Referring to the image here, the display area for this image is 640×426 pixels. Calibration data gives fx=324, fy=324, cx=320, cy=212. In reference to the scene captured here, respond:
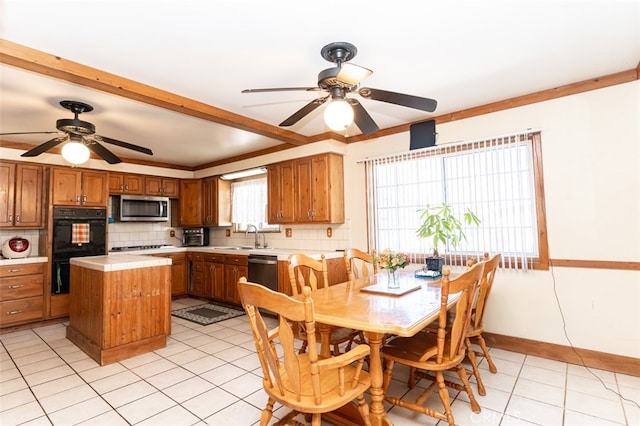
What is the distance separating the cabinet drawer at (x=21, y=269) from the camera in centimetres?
402

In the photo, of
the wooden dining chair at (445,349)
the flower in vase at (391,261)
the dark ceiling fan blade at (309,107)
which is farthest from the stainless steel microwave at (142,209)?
the wooden dining chair at (445,349)

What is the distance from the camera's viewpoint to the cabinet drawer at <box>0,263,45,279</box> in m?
4.02

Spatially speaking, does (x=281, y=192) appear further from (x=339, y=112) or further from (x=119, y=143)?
(x=339, y=112)

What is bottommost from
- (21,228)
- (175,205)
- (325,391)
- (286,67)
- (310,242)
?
(325,391)

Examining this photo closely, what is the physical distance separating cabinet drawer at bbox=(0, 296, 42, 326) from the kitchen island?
1209 millimetres

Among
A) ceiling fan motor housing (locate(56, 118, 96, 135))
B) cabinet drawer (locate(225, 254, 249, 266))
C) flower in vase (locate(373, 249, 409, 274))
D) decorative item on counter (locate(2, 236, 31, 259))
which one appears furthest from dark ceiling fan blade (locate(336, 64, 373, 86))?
decorative item on counter (locate(2, 236, 31, 259))

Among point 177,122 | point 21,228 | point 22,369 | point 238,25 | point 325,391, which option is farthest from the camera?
point 21,228

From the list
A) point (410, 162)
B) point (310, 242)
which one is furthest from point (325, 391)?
point (310, 242)

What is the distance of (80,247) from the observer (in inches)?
179

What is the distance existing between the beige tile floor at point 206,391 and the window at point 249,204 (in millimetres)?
2470

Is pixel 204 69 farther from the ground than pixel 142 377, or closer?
farther from the ground

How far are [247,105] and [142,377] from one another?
2.60m

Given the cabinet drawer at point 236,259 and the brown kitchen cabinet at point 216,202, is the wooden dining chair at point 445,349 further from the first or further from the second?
the brown kitchen cabinet at point 216,202

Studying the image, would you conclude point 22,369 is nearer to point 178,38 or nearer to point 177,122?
point 177,122
